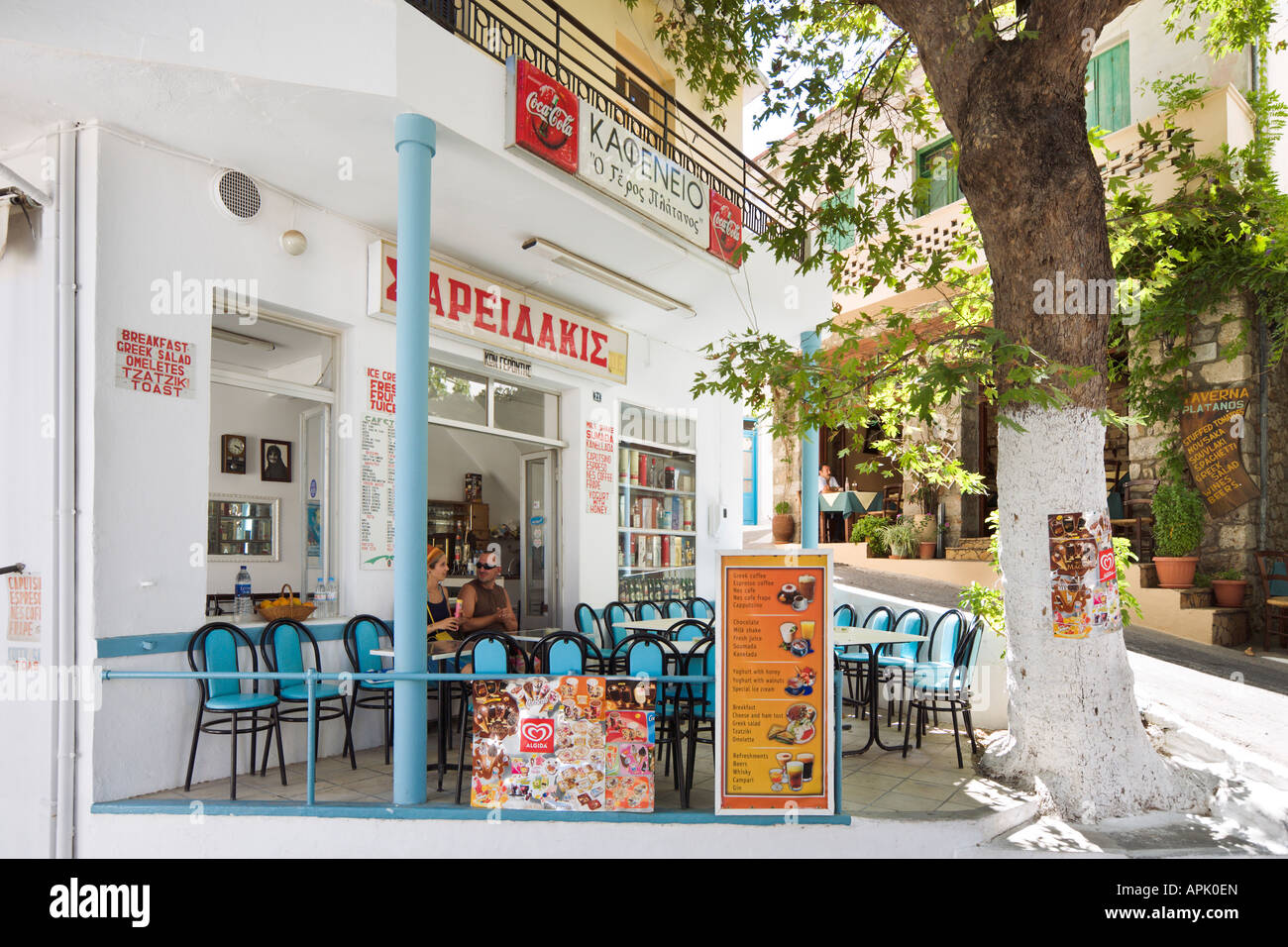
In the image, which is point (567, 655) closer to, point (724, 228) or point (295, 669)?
point (295, 669)

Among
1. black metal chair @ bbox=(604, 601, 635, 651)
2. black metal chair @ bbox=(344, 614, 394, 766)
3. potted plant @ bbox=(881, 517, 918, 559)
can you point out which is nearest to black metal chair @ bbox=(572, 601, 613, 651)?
black metal chair @ bbox=(604, 601, 635, 651)

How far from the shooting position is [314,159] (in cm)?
550

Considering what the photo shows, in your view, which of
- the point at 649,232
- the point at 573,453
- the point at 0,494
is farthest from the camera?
the point at 573,453

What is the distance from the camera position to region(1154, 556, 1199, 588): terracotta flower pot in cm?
1019

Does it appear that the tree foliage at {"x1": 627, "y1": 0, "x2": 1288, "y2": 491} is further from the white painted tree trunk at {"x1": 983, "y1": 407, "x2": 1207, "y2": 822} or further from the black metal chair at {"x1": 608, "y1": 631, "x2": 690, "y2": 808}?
the black metal chair at {"x1": 608, "y1": 631, "x2": 690, "y2": 808}

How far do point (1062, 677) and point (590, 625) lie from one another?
4217 millimetres

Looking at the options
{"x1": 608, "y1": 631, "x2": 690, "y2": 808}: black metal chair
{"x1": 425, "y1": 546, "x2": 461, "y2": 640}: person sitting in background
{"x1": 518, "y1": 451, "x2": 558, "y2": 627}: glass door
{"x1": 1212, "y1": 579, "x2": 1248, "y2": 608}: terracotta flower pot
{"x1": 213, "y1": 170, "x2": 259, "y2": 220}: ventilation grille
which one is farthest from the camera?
{"x1": 1212, "y1": 579, "x2": 1248, "y2": 608}: terracotta flower pot

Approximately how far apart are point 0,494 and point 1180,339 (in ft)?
39.3

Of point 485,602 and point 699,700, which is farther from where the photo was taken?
point 485,602

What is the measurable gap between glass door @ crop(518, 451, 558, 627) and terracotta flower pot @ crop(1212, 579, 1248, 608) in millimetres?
7609

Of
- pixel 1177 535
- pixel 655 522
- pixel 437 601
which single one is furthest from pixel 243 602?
pixel 1177 535

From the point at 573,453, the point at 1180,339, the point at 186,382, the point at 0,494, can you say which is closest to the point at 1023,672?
the point at 573,453

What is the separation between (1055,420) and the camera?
5.16m
